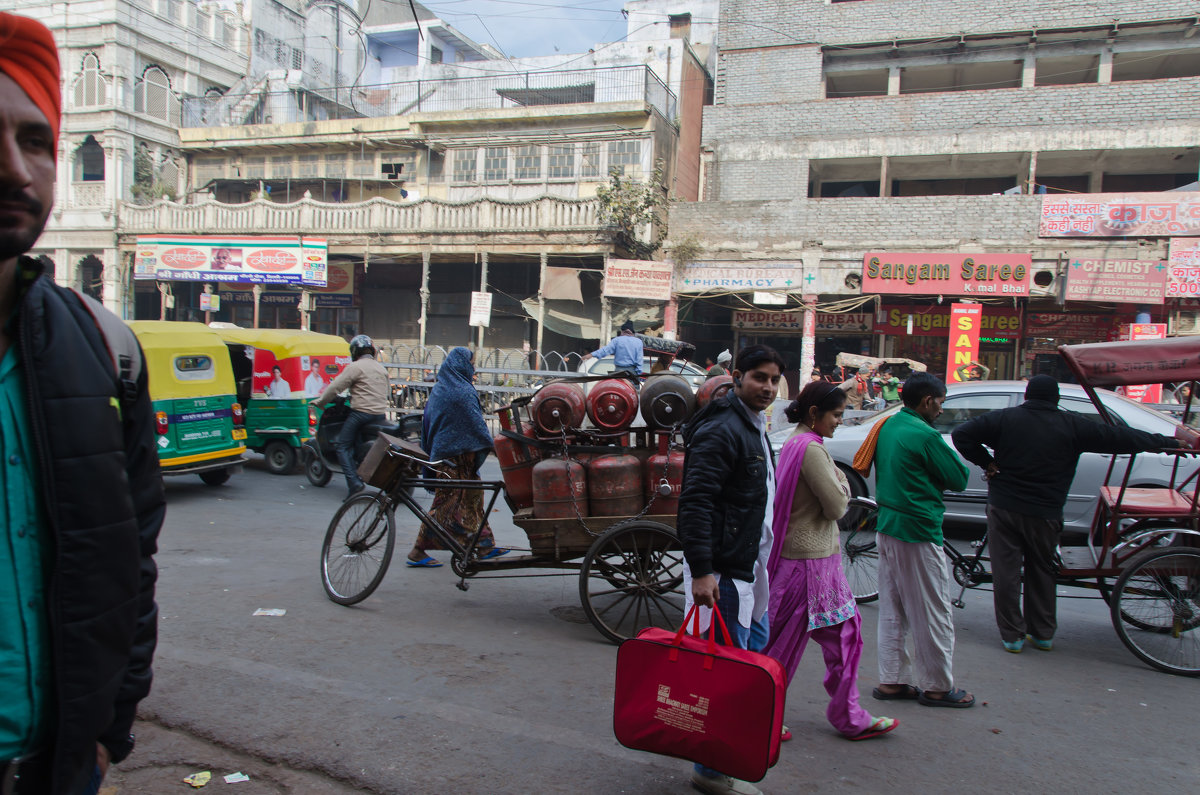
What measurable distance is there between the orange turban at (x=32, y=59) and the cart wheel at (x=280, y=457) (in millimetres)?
10151

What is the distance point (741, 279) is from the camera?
61.6 feet

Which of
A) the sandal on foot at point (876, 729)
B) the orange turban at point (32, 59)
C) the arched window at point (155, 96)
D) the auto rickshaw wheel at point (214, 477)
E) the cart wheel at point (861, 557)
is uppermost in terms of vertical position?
the arched window at point (155, 96)

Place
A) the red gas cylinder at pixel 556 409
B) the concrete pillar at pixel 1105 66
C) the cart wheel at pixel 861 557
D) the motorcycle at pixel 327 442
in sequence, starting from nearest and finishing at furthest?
the red gas cylinder at pixel 556 409 < the cart wheel at pixel 861 557 < the motorcycle at pixel 327 442 < the concrete pillar at pixel 1105 66

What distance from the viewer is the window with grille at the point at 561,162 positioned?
22.1 m

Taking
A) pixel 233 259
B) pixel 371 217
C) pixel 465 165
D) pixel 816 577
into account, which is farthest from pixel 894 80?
pixel 816 577

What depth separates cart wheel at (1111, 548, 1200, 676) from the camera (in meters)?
4.84

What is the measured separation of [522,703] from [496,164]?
68.9 feet

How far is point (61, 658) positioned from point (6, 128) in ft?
3.10

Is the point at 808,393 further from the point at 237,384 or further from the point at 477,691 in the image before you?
the point at 237,384

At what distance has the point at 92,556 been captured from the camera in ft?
4.72

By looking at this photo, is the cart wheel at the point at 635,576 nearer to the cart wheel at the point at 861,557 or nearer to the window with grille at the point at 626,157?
the cart wheel at the point at 861,557

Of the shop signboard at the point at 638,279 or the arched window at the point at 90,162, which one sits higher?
the arched window at the point at 90,162

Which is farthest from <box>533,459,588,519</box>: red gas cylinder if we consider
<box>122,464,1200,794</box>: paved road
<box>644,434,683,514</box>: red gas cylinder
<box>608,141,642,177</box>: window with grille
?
<box>608,141,642,177</box>: window with grille

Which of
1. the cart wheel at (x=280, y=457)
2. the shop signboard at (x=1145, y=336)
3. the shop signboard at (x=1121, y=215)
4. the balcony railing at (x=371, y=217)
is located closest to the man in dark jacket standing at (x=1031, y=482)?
the cart wheel at (x=280, y=457)
